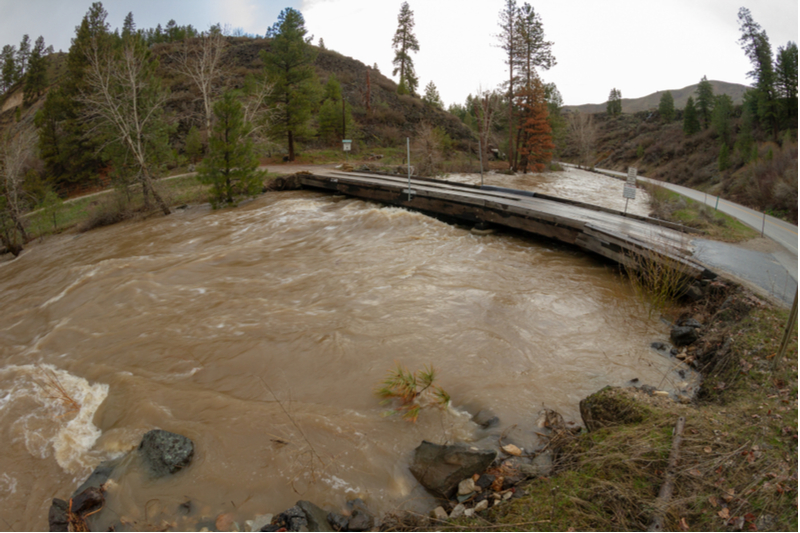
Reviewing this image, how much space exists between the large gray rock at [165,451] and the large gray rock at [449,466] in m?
2.59

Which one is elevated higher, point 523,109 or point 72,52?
point 72,52

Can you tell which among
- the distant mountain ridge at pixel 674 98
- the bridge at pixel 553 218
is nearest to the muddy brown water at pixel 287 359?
the bridge at pixel 553 218

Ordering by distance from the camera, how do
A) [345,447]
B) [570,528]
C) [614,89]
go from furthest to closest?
[614,89] → [345,447] → [570,528]

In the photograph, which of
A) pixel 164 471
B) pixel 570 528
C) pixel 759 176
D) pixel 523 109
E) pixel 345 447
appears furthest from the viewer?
pixel 523 109

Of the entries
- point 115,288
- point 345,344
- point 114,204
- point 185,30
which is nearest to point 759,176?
point 345,344

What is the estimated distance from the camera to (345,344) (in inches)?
290

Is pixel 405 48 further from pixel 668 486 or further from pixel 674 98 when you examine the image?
pixel 674 98

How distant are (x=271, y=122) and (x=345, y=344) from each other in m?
30.4

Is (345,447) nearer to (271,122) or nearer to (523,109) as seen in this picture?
(271,122)

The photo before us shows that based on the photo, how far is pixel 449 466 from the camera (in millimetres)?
4215

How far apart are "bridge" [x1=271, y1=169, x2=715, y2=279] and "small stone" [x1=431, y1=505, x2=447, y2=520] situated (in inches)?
246

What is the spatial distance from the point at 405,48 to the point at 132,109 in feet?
179

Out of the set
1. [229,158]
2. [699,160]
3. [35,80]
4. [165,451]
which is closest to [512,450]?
[165,451]

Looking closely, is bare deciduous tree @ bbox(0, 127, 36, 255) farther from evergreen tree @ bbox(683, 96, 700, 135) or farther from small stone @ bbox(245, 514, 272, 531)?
evergreen tree @ bbox(683, 96, 700, 135)
